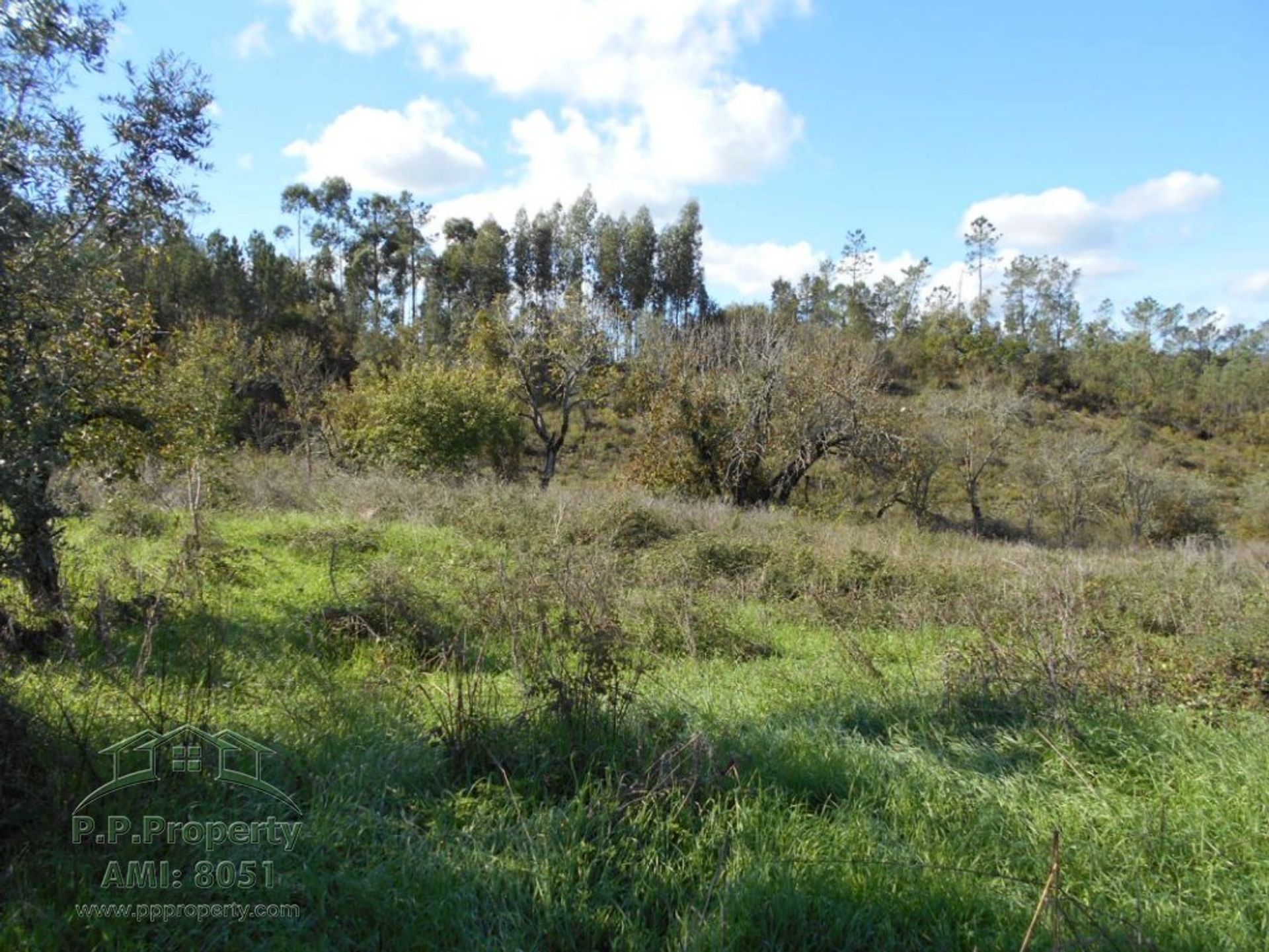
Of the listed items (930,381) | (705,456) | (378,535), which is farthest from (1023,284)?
(378,535)

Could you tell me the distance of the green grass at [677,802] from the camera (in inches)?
114

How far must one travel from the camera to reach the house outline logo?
3.50 metres

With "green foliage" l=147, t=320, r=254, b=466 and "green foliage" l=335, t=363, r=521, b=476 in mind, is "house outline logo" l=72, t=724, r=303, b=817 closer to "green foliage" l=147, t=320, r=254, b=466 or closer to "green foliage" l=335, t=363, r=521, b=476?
"green foliage" l=147, t=320, r=254, b=466

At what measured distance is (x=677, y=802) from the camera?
11.6 feet

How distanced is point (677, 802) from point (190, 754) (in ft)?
7.91

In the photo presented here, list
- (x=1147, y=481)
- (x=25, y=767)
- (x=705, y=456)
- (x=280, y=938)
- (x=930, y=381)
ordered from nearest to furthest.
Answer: (x=280, y=938) → (x=25, y=767) → (x=705, y=456) → (x=1147, y=481) → (x=930, y=381)

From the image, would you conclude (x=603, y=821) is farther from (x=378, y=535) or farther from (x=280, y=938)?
(x=378, y=535)

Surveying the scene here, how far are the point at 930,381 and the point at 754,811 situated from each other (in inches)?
1824

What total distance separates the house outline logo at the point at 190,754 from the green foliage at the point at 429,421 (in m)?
18.0

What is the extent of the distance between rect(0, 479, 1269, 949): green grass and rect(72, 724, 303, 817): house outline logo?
86mm

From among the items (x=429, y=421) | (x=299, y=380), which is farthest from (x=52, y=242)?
(x=299, y=380)

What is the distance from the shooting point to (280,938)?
9.00 ft

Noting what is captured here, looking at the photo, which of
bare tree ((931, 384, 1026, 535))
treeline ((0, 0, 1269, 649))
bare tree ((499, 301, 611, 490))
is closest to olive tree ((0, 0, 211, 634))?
treeline ((0, 0, 1269, 649))

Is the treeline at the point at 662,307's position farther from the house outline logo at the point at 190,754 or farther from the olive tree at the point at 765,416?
the house outline logo at the point at 190,754
